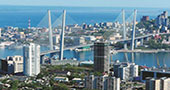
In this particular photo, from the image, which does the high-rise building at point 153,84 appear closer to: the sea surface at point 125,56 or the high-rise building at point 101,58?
the high-rise building at point 101,58

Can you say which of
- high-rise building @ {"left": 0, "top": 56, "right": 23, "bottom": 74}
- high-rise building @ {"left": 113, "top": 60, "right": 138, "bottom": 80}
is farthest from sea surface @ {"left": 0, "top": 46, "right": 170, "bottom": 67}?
high-rise building @ {"left": 113, "top": 60, "right": 138, "bottom": 80}

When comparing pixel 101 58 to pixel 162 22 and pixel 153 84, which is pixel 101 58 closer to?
pixel 153 84

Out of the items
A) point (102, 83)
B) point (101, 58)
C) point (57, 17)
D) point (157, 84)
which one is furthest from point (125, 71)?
point (57, 17)

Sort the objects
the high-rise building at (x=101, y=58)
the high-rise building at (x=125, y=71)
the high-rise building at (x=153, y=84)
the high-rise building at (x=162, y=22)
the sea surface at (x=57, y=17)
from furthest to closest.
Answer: the sea surface at (x=57, y=17) < the high-rise building at (x=162, y=22) < the high-rise building at (x=101, y=58) < the high-rise building at (x=125, y=71) < the high-rise building at (x=153, y=84)

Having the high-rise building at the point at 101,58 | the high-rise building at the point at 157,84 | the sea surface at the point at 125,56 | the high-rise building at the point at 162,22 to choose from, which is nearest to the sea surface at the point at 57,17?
the sea surface at the point at 125,56

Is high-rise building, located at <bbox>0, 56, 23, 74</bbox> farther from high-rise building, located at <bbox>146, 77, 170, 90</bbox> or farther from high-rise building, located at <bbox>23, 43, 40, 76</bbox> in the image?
high-rise building, located at <bbox>146, 77, 170, 90</bbox>

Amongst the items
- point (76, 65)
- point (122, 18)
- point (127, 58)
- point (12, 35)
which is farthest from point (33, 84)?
point (12, 35)

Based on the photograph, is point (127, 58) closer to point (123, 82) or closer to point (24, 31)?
point (123, 82)
